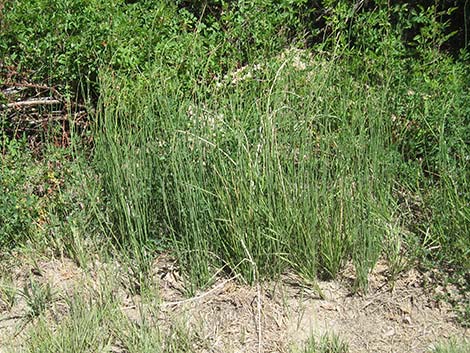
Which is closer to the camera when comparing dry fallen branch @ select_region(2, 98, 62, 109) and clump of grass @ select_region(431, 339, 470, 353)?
clump of grass @ select_region(431, 339, 470, 353)

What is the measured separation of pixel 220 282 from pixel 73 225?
0.92m

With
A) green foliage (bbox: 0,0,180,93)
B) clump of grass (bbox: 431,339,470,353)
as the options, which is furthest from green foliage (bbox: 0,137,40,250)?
clump of grass (bbox: 431,339,470,353)

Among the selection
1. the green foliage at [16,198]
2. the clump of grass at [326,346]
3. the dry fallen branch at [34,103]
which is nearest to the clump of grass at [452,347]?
the clump of grass at [326,346]

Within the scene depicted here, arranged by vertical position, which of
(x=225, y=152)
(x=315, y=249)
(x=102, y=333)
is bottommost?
(x=102, y=333)

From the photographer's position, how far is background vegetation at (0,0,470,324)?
5.01 metres

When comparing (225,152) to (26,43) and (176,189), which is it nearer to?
(176,189)

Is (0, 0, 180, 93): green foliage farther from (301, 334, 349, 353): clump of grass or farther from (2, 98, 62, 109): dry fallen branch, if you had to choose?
(301, 334, 349, 353): clump of grass

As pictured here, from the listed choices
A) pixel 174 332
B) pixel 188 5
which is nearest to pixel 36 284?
pixel 174 332

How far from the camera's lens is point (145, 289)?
494cm

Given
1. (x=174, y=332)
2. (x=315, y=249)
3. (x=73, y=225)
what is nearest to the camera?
(x=174, y=332)

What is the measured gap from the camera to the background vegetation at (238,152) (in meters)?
5.01

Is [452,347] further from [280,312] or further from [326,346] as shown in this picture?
[280,312]

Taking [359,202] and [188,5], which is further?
[188,5]

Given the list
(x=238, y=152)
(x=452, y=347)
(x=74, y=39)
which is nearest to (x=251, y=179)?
(x=238, y=152)
